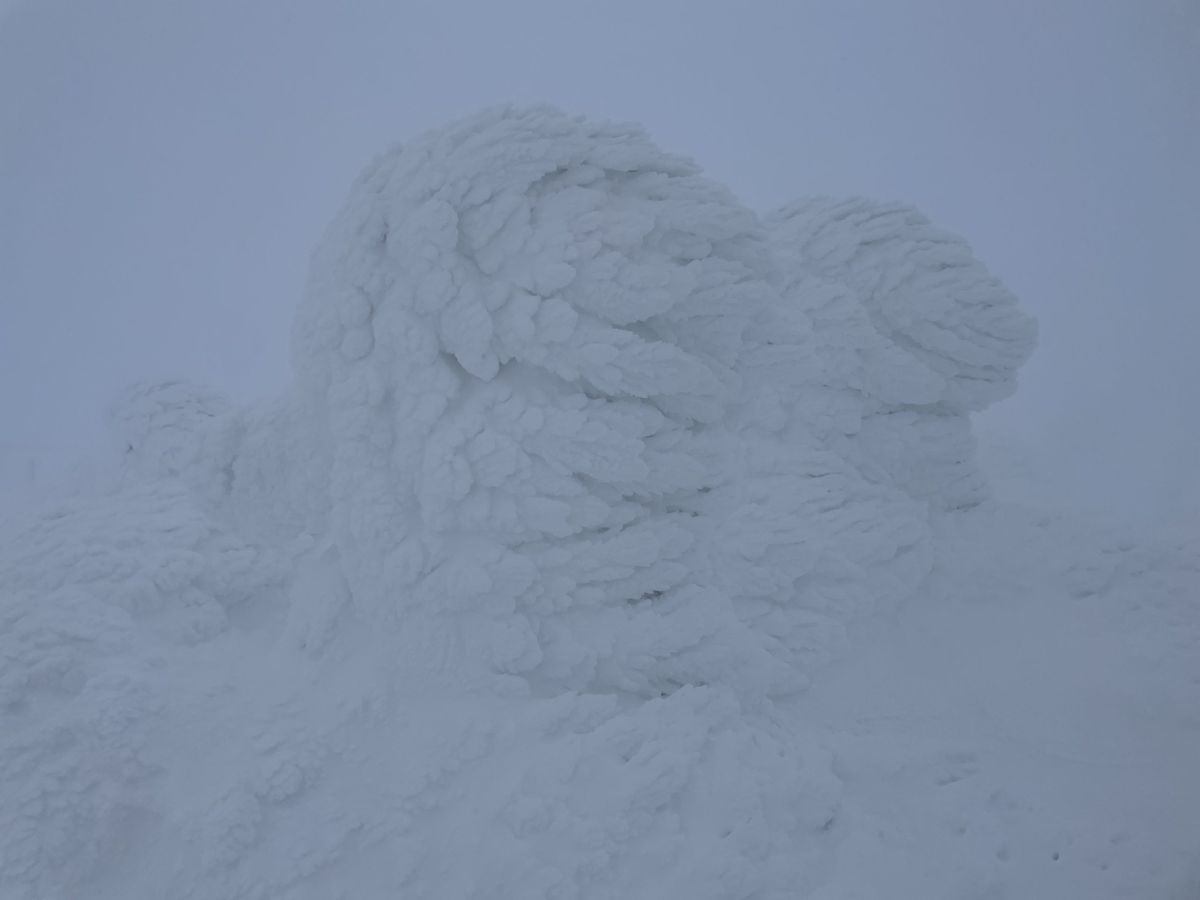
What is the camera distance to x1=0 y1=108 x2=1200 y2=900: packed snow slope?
0.99m

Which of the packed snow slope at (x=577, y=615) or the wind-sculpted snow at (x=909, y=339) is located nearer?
the packed snow slope at (x=577, y=615)

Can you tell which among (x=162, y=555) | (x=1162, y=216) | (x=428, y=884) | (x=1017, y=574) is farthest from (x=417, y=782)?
(x=1162, y=216)

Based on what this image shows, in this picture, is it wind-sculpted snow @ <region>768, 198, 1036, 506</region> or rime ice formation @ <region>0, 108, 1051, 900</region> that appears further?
wind-sculpted snow @ <region>768, 198, 1036, 506</region>

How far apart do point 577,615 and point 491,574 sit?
135 millimetres

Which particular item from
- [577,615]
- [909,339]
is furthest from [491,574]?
[909,339]

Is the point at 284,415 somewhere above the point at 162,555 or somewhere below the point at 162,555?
above

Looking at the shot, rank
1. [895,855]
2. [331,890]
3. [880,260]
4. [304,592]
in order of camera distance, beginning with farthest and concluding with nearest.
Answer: [880,260]
[304,592]
[895,855]
[331,890]

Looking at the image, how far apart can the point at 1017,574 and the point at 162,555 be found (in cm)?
128

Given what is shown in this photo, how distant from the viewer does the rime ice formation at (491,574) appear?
0.98 metres

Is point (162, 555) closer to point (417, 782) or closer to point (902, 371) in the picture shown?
point (417, 782)

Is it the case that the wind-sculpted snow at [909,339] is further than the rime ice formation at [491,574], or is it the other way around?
the wind-sculpted snow at [909,339]

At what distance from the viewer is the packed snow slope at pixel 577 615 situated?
3.25 ft

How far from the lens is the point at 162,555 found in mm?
1247

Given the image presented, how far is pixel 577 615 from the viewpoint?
117 centimetres
